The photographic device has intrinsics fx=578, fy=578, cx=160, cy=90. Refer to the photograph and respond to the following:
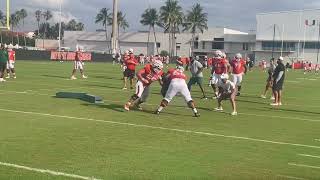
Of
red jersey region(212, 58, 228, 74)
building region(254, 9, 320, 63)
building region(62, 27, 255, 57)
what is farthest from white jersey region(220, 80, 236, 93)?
building region(62, 27, 255, 57)

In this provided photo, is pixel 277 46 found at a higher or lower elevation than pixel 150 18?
lower

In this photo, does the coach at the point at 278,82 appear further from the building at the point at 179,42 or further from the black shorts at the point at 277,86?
the building at the point at 179,42

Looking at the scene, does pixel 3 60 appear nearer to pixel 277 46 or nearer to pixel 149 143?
pixel 149 143

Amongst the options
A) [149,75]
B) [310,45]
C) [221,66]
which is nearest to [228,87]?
[149,75]

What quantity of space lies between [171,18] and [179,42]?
701 centimetres

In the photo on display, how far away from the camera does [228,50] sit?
145 metres

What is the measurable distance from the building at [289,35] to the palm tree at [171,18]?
2036 centimetres

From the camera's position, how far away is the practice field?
29.1ft

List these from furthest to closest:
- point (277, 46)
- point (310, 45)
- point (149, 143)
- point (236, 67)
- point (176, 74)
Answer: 1. point (277, 46)
2. point (310, 45)
3. point (236, 67)
4. point (176, 74)
5. point (149, 143)

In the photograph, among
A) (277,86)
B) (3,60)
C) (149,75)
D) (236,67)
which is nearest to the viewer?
(149,75)

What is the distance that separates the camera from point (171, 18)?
145375 mm

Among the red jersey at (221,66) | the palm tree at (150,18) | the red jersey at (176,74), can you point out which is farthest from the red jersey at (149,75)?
the palm tree at (150,18)

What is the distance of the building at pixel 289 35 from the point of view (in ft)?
426

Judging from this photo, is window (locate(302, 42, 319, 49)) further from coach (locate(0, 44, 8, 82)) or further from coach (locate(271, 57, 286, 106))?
coach (locate(271, 57, 286, 106))
